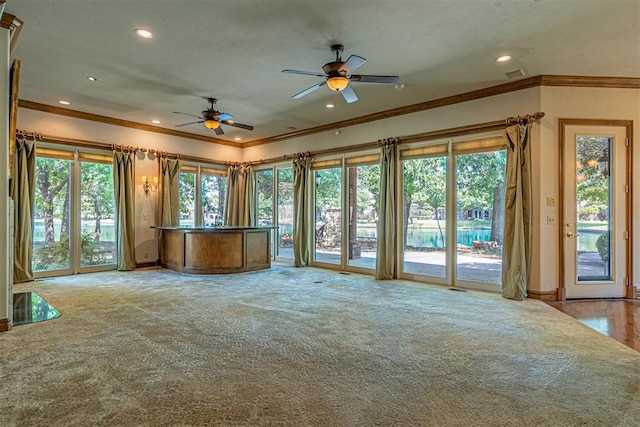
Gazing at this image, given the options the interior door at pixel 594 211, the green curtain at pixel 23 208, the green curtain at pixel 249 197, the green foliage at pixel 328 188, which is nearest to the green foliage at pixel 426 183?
the green foliage at pixel 328 188

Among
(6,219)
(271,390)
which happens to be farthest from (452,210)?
(6,219)

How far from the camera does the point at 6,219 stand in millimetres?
3479

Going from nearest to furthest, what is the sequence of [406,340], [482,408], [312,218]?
1. [482,408]
2. [406,340]
3. [312,218]

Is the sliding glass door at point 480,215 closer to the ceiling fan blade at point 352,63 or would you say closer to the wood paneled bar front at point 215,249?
the ceiling fan blade at point 352,63

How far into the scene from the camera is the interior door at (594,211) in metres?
4.95

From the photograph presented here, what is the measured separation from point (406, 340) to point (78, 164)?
678 centimetres

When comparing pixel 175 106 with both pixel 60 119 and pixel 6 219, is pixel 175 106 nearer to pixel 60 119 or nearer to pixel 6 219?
pixel 60 119

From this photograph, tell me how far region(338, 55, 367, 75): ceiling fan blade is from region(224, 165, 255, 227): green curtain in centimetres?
579

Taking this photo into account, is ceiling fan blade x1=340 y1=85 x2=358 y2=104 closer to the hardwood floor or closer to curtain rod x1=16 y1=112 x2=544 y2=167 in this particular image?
curtain rod x1=16 y1=112 x2=544 y2=167

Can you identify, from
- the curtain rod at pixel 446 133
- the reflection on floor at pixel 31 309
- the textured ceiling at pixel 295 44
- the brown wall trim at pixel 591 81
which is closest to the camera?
the textured ceiling at pixel 295 44

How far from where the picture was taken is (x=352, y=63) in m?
3.67

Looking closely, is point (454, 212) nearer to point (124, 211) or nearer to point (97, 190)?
point (124, 211)

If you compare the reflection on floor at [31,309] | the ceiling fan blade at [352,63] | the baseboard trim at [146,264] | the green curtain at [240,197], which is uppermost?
the ceiling fan blade at [352,63]

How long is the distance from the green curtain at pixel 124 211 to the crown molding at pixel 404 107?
2.80ft
